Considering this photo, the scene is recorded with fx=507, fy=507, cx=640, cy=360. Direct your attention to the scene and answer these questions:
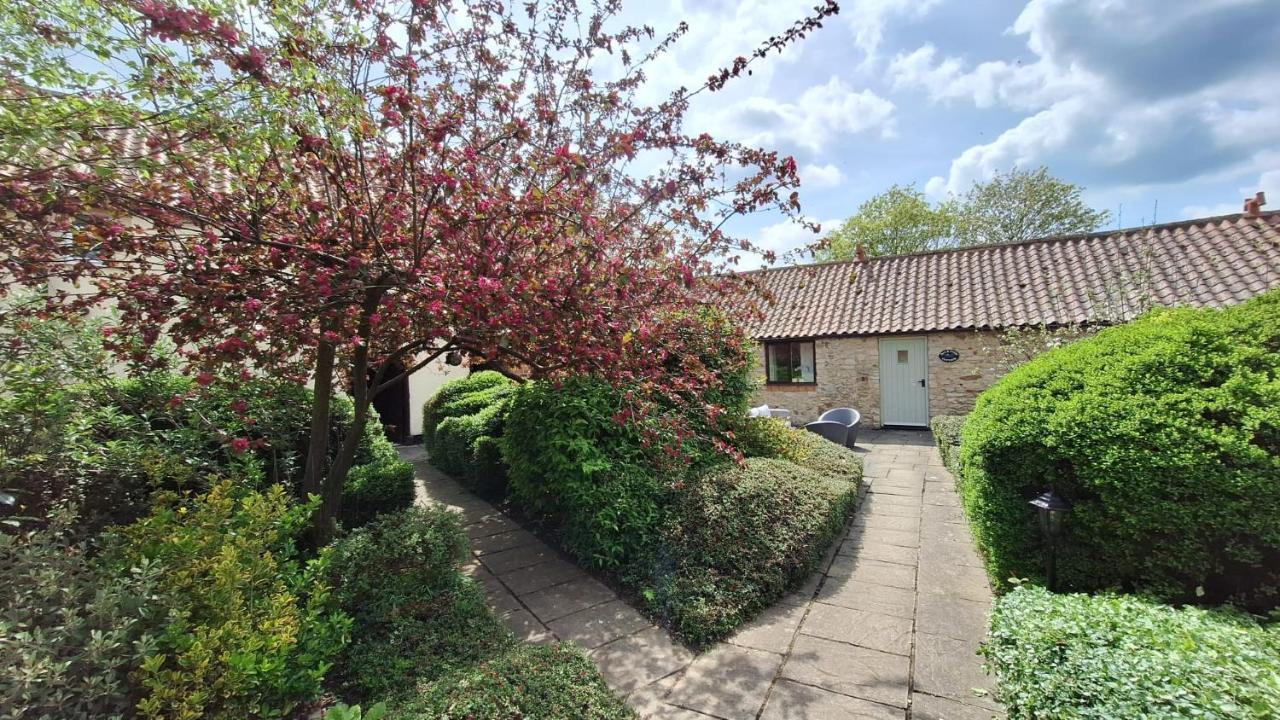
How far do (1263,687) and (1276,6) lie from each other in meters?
5.58

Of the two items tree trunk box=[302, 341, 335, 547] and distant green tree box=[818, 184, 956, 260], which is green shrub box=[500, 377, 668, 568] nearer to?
tree trunk box=[302, 341, 335, 547]

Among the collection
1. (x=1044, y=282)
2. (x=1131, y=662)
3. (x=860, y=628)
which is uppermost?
(x=1044, y=282)

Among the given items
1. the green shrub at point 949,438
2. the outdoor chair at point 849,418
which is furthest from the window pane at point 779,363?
the green shrub at point 949,438

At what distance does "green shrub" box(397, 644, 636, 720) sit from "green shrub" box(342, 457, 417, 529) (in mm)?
2964

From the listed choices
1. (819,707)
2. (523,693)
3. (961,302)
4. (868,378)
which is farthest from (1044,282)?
(523,693)

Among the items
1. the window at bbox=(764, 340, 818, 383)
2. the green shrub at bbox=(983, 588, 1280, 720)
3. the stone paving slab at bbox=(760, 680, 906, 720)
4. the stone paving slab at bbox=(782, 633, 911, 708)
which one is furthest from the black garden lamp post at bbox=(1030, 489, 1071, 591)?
the window at bbox=(764, 340, 818, 383)

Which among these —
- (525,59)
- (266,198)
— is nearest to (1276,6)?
(525,59)

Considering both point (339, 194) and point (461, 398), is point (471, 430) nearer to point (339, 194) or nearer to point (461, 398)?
point (461, 398)

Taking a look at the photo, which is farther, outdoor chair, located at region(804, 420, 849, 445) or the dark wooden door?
the dark wooden door

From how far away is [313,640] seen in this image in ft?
7.97

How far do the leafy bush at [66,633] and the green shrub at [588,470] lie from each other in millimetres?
2700

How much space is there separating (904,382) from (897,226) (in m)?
15.2

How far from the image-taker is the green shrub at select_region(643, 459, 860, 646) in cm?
363

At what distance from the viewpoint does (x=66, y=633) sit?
1793 millimetres
